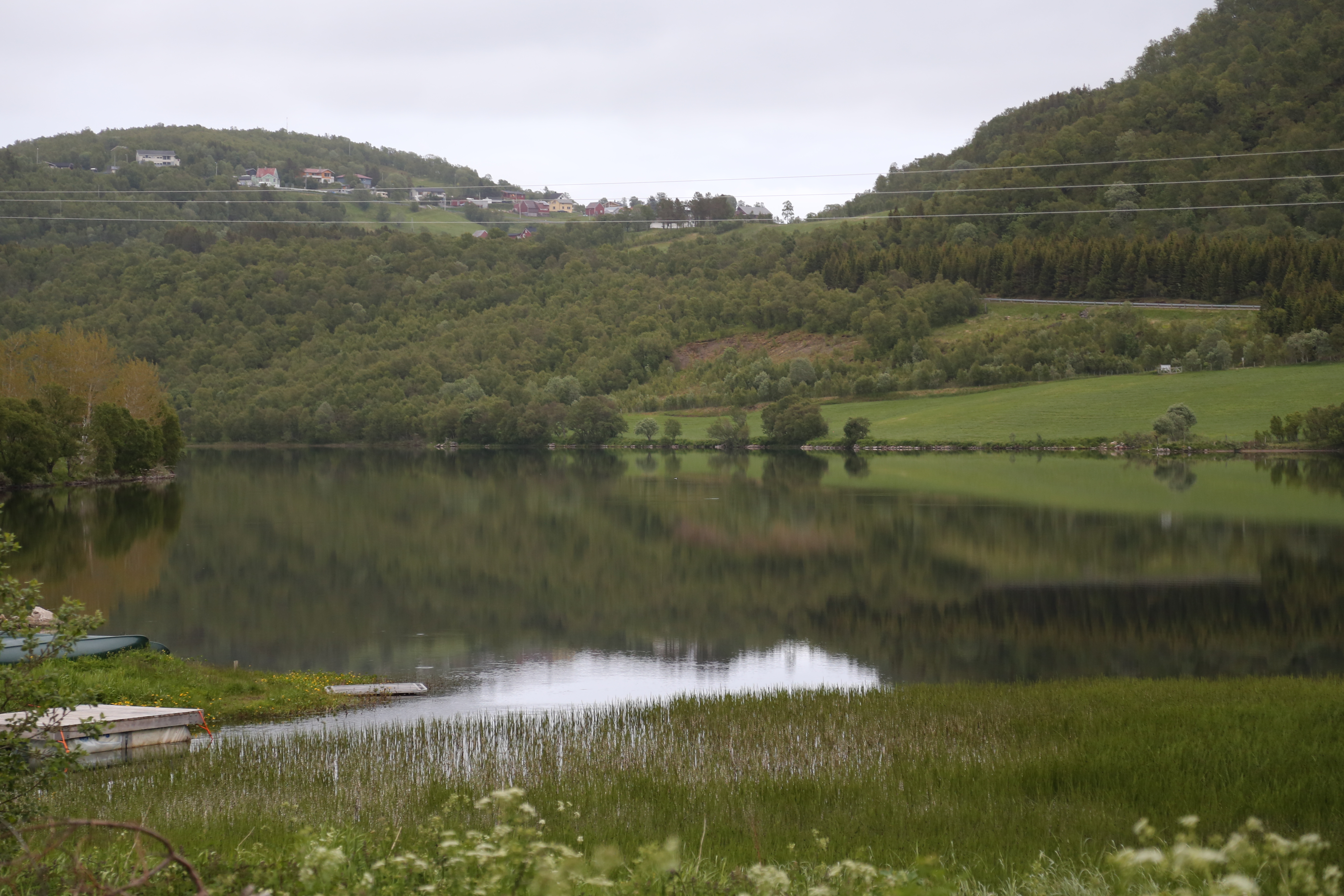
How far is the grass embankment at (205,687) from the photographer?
17.0 m

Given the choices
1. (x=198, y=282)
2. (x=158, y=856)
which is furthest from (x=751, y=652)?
(x=198, y=282)

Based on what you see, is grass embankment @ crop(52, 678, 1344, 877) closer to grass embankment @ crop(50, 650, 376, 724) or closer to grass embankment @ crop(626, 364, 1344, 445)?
grass embankment @ crop(50, 650, 376, 724)

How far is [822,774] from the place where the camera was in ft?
41.2

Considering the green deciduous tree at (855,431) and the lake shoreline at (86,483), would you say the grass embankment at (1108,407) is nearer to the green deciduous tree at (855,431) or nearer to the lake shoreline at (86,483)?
the green deciduous tree at (855,431)

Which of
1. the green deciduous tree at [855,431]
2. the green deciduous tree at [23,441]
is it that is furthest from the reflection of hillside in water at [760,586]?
the green deciduous tree at [855,431]

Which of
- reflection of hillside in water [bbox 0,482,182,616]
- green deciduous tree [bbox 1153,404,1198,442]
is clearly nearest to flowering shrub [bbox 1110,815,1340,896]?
reflection of hillside in water [bbox 0,482,182,616]

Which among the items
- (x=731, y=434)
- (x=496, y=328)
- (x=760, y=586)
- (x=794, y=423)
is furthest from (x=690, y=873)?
(x=496, y=328)

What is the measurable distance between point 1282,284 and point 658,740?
11147 cm

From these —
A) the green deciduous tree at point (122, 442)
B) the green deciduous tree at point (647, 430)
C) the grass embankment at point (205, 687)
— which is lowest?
the green deciduous tree at point (647, 430)

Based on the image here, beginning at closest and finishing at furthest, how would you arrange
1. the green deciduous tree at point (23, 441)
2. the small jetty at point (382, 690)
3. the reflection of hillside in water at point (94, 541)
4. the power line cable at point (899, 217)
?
the small jetty at point (382, 690)
the reflection of hillside in water at point (94, 541)
the green deciduous tree at point (23, 441)
the power line cable at point (899, 217)

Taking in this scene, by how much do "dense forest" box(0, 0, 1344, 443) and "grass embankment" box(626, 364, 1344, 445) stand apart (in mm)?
4888

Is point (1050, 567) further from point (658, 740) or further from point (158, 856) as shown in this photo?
point (158, 856)

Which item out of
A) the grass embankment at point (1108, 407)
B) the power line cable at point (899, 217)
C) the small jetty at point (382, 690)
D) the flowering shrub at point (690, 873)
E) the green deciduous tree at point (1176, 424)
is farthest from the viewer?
the power line cable at point (899, 217)

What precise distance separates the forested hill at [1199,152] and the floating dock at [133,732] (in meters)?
115
